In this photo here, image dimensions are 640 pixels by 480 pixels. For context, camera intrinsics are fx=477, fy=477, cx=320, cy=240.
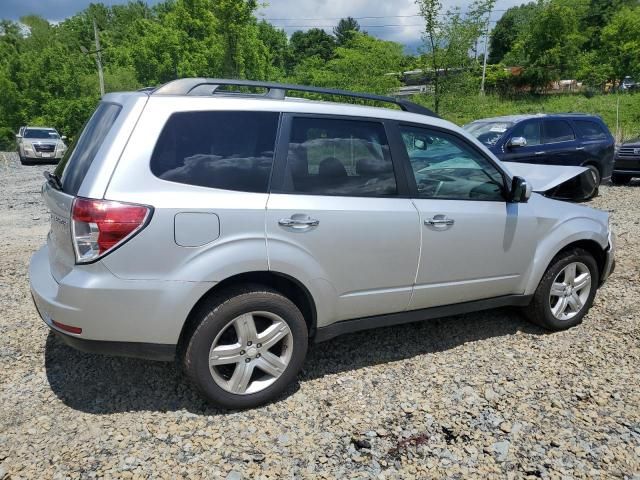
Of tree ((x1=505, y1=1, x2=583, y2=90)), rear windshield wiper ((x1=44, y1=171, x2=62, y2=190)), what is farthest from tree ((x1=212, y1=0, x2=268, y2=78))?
tree ((x1=505, y1=1, x2=583, y2=90))

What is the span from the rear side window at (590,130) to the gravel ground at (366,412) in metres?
6.97

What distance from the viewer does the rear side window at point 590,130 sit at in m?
9.77

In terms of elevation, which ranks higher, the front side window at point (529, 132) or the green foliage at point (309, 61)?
the green foliage at point (309, 61)

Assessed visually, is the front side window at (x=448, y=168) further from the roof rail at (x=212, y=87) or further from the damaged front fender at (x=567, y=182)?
the damaged front fender at (x=567, y=182)

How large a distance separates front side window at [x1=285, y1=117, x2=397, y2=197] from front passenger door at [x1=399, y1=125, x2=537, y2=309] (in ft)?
0.80

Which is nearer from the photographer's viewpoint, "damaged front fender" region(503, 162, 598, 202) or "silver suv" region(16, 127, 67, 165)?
"damaged front fender" region(503, 162, 598, 202)

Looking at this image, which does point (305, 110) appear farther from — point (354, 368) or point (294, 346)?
point (354, 368)

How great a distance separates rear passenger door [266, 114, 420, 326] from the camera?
9.00ft

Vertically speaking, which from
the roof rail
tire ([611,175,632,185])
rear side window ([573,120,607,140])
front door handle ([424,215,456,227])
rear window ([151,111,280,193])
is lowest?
tire ([611,175,632,185])

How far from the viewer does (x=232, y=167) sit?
8.78ft

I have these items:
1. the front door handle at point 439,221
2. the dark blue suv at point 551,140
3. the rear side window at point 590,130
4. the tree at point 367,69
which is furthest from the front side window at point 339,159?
the tree at point 367,69

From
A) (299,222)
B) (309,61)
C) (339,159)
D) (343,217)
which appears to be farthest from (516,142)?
(309,61)

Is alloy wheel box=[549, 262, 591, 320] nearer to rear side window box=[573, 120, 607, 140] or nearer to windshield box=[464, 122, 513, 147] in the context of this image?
windshield box=[464, 122, 513, 147]

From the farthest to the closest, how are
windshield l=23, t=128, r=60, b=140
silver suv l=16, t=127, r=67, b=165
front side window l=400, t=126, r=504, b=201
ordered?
windshield l=23, t=128, r=60, b=140 → silver suv l=16, t=127, r=67, b=165 → front side window l=400, t=126, r=504, b=201
